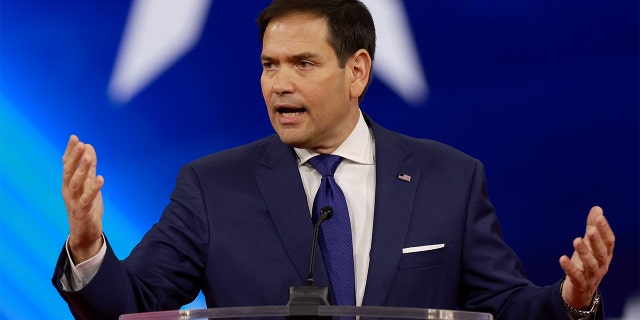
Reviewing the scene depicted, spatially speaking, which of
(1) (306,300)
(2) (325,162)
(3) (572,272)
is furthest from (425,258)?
(1) (306,300)

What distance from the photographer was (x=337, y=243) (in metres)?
2.54

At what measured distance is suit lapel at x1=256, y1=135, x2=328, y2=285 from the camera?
253cm

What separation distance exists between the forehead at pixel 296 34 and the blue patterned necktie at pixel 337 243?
1.22 ft

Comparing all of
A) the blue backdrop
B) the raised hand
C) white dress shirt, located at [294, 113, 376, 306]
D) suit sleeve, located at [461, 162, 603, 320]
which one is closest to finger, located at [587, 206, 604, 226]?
the raised hand

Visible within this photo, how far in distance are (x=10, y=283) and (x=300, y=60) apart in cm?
140

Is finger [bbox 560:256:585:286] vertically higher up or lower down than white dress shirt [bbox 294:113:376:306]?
lower down

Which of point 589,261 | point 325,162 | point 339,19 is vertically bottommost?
point 589,261

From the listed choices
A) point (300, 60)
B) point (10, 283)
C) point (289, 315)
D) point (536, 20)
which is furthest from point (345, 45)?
point (10, 283)

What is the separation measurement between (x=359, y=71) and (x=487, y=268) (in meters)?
0.69

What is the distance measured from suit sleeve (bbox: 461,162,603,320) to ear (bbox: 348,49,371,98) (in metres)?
0.43

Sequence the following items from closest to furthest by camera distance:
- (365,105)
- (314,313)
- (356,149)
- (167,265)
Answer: (314,313) → (167,265) → (356,149) → (365,105)

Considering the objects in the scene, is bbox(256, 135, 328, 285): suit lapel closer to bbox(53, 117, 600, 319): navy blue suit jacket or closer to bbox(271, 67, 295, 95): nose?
bbox(53, 117, 600, 319): navy blue suit jacket

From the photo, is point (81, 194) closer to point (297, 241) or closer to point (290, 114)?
point (297, 241)

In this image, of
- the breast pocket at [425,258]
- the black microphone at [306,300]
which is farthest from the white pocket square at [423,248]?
the black microphone at [306,300]
